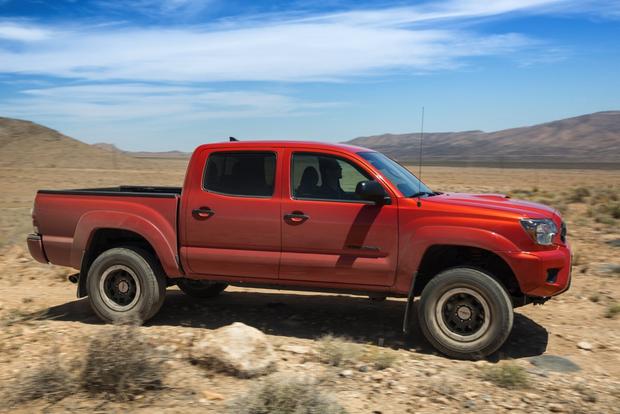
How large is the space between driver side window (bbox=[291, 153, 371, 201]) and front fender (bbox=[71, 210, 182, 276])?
1.44 metres

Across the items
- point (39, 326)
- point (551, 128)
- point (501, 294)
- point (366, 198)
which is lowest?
point (39, 326)

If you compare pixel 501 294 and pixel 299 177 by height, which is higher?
pixel 299 177

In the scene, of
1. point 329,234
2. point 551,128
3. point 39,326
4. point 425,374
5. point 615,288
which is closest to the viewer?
point 425,374

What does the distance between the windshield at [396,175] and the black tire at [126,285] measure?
2.58 m

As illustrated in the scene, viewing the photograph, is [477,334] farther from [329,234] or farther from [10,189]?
[10,189]

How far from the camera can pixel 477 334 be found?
568 cm

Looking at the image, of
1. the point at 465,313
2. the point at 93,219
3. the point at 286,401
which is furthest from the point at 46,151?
the point at 286,401

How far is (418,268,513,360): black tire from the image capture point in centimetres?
561

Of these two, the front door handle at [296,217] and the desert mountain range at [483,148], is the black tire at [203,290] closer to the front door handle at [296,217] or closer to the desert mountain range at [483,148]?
the front door handle at [296,217]

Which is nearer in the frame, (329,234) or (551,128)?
(329,234)

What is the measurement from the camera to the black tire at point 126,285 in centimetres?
A: 666

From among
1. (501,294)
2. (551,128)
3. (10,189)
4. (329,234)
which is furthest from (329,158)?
(551,128)

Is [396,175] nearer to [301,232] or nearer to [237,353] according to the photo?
[301,232]

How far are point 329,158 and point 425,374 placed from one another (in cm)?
230
